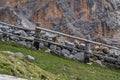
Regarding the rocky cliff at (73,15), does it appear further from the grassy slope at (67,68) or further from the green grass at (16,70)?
the green grass at (16,70)

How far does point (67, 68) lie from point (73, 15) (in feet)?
38.6

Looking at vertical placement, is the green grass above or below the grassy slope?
above

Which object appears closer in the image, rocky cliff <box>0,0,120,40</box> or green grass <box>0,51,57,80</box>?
green grass <box>0,51,57,80</box>

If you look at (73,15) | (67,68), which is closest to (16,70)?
(67,68)

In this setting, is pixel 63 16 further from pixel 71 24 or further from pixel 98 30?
pixel 98 30

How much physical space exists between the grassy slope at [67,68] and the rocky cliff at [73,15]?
27.9 ft

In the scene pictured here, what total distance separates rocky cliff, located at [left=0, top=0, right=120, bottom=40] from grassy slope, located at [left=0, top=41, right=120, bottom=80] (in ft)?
27.9

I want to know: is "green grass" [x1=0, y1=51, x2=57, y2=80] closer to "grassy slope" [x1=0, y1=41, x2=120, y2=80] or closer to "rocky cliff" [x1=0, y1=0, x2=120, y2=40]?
"grassy slope" [x1=0, y1=41, x2=120, y2=80]

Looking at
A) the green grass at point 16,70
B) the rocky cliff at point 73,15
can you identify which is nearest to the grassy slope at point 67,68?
the green grass at point 16,70

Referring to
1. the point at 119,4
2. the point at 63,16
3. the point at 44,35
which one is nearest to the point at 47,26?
the point at 63,16

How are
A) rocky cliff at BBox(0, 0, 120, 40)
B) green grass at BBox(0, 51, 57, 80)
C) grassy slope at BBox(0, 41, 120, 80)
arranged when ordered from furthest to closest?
rocky cliff at BBox(0, 0, 120, 40)
grassy slope at BBox(0, 41, 120, 80)
green grass at BBox(0, 51, 57, 80)

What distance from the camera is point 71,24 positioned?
78.1 feet

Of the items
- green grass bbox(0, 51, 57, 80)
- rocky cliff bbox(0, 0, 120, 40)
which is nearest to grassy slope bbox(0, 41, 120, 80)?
green grass bbox(0, 51, 57, 80)

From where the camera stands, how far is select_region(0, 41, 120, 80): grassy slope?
12117 millimetres
